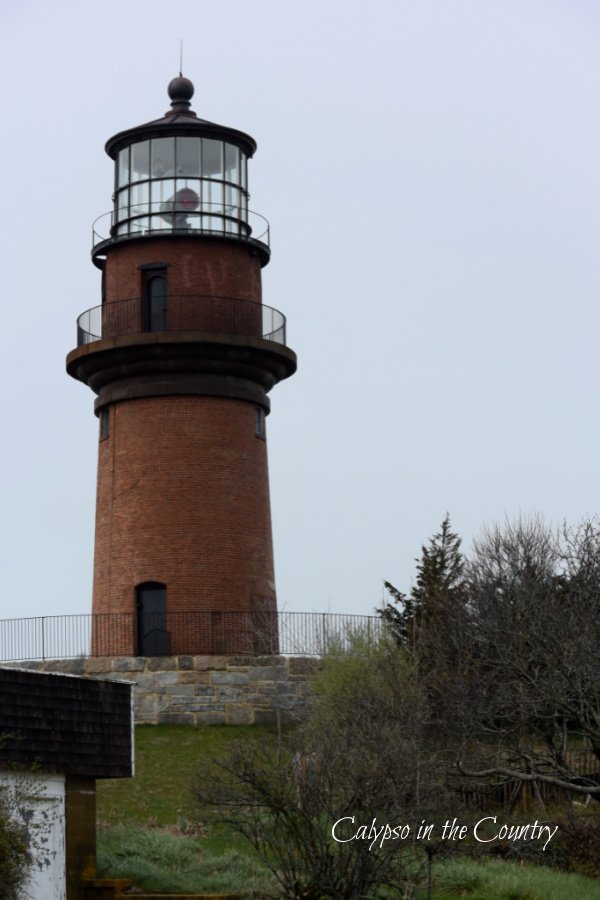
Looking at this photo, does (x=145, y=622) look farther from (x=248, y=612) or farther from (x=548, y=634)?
(x=548, y=634)

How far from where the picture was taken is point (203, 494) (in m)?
34.6

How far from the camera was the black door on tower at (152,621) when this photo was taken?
3438cm

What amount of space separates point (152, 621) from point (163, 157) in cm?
1006

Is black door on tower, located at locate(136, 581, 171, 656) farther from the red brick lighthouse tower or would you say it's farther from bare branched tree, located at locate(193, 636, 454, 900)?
bare branched tree, located at locate(193, 636, 454, 900)

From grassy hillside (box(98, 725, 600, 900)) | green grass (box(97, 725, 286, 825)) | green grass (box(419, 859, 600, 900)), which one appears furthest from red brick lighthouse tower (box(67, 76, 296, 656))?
green grass (box(419, 859, 600, 900))

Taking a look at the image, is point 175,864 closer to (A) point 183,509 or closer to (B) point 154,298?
(A) point 183,509

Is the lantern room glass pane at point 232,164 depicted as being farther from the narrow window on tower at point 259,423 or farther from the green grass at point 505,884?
the green grass at point 505,884

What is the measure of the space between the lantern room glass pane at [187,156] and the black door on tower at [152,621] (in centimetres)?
896

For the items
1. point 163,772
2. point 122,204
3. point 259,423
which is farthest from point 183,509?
point 122,204

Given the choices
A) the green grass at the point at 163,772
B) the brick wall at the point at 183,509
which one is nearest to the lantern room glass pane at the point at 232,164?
the brick wall at the point at 183,509

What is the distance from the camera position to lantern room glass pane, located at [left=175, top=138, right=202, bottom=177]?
35.6 metres

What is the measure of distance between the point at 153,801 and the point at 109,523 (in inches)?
326

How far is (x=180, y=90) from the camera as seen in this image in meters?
36.9

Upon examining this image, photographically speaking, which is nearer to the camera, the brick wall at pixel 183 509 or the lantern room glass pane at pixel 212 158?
the brick wall at pixel 183 509
